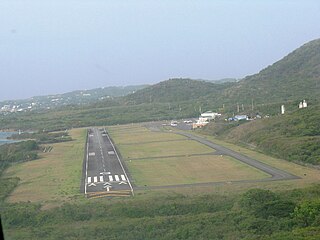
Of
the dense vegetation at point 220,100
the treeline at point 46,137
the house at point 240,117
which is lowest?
the treeline at point 46,137

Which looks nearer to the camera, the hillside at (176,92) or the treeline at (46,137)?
the treeline at (46,137)

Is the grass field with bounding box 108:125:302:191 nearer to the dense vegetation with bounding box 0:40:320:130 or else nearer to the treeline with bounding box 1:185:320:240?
the treeline with bounding box 1:185:320:240

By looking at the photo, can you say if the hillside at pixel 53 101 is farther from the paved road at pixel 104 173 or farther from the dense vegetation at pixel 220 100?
the paved road at pixel 104 173

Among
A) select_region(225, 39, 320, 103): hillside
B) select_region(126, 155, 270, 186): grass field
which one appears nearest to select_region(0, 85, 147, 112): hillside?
select_region(225, 39, 320, 103): hillside

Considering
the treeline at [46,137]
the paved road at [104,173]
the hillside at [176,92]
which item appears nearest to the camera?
the paved road at [104,173]

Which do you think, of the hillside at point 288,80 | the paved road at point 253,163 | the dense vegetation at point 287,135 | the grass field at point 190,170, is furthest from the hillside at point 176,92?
the grass field at point 190,170
